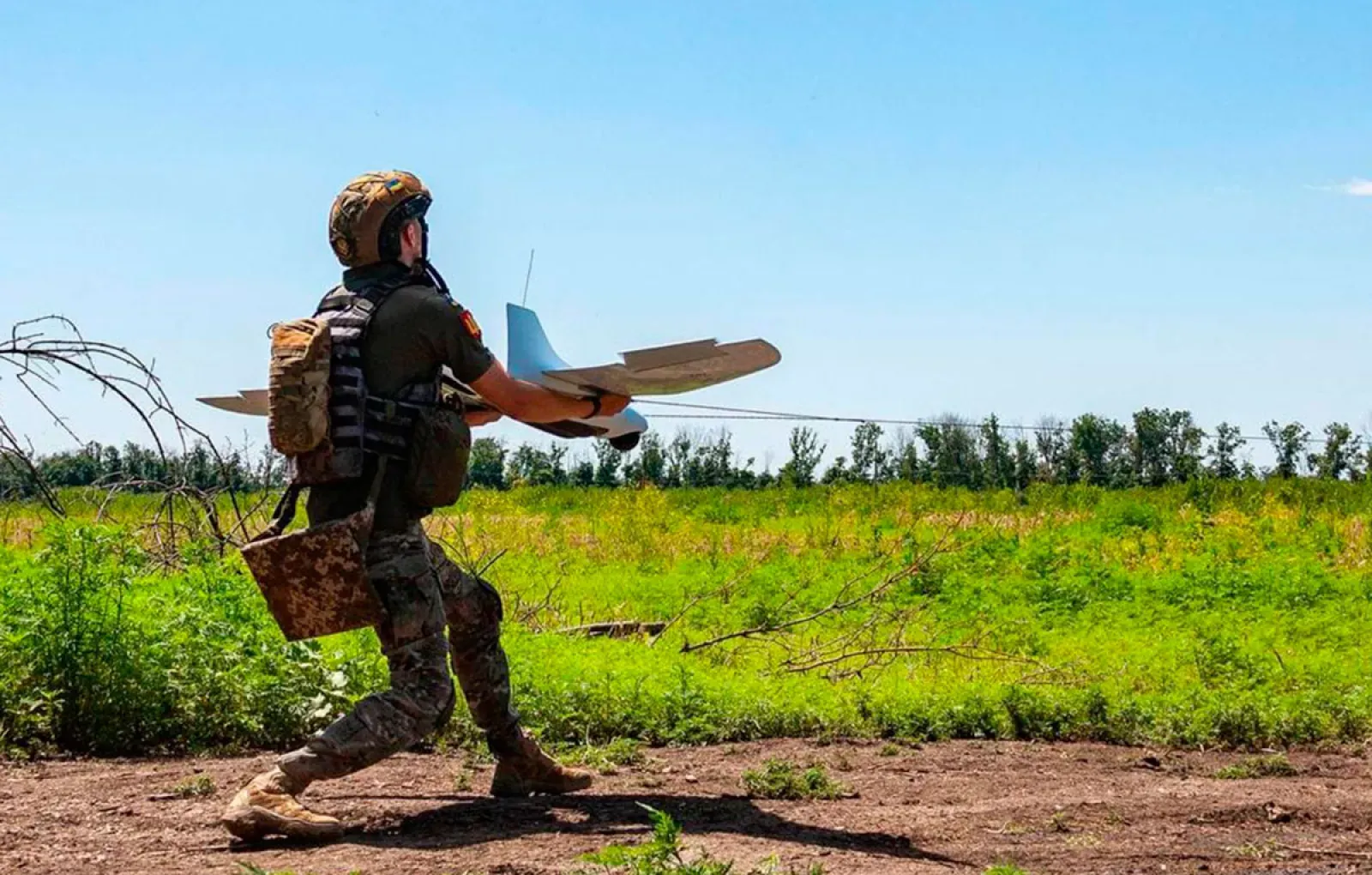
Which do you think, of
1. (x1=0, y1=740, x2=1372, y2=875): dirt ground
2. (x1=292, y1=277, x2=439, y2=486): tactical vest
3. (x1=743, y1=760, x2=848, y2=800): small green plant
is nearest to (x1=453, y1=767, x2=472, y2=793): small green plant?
(x1=0, y1=740, x2=1372, y2=875): dirt ground

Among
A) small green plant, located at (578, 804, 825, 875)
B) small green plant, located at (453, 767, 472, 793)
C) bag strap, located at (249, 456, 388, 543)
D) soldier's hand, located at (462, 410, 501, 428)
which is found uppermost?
soldier's hand, located at (462, 410, 501, 428)

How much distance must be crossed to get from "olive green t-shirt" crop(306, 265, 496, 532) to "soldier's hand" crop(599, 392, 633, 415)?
430mm

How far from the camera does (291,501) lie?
17.9 ft

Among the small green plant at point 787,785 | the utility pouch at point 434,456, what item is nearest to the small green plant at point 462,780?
the small green plant at point 787,785

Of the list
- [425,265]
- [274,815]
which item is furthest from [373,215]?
[274,815]

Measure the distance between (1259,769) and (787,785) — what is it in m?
2.22

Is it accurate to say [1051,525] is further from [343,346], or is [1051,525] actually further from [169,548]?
[343,346]

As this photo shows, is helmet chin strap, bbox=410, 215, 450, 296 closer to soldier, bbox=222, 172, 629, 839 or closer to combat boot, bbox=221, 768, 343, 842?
soldier, bbox=222, 172, 629, 839

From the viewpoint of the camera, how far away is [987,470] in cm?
4106

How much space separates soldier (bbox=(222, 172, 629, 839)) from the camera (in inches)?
202

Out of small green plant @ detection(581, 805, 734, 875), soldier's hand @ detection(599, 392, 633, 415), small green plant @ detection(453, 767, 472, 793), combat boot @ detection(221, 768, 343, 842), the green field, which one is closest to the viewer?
small green plant @ detection(581, 805, 734, 875)

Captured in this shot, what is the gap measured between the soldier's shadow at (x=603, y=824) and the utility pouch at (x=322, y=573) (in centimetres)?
71

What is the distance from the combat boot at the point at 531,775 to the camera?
19.0 feet

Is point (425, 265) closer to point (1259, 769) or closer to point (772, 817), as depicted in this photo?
point (772, 817)
